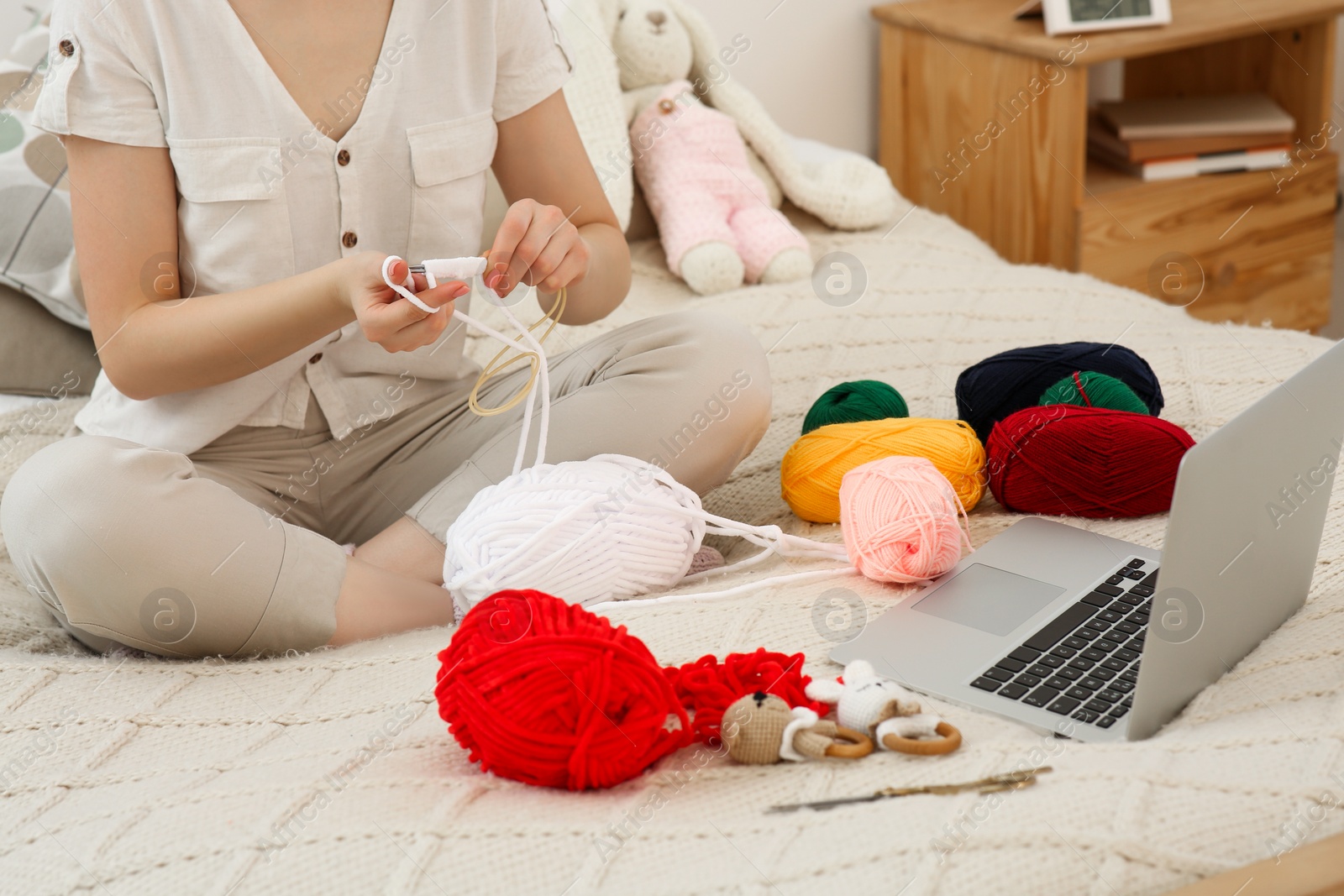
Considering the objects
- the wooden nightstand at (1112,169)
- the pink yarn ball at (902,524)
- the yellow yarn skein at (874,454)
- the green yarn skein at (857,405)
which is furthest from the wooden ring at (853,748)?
the wooden nightstand at (1112,169)

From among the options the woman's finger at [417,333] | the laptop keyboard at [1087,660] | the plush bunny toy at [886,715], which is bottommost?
the laptop keyboard at [1087,660]

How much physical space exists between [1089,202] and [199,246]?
51.3 inches

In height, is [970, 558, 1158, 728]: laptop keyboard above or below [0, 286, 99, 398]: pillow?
below

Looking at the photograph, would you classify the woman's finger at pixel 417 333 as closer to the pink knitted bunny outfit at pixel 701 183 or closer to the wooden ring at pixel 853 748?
the wooden ring at pixel 853 748

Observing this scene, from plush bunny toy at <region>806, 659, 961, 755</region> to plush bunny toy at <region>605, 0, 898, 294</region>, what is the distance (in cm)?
85

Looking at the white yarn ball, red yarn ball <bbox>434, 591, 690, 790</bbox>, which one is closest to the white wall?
the white yarn ball

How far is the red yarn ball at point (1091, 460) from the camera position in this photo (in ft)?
2.98

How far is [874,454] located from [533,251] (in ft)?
1.03

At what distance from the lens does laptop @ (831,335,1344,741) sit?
1.94 ft

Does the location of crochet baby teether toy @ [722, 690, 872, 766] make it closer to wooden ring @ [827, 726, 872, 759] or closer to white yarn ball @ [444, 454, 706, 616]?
wooden ring @ [827, 726, 872, 759]

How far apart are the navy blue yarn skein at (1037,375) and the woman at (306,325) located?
19 centimetres

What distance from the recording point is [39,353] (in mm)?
1200

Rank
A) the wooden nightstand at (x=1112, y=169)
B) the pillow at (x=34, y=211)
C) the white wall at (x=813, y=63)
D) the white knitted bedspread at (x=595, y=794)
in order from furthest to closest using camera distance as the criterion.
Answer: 1. the white wall at (x=813, y=63)
2. the wooden nightstand at (x=1112, y=169)
3. the pillow at (x=34, y=211)
4. the white knitted bedspread at (x=595, y=794)

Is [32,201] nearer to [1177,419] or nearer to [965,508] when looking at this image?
[965,508]
